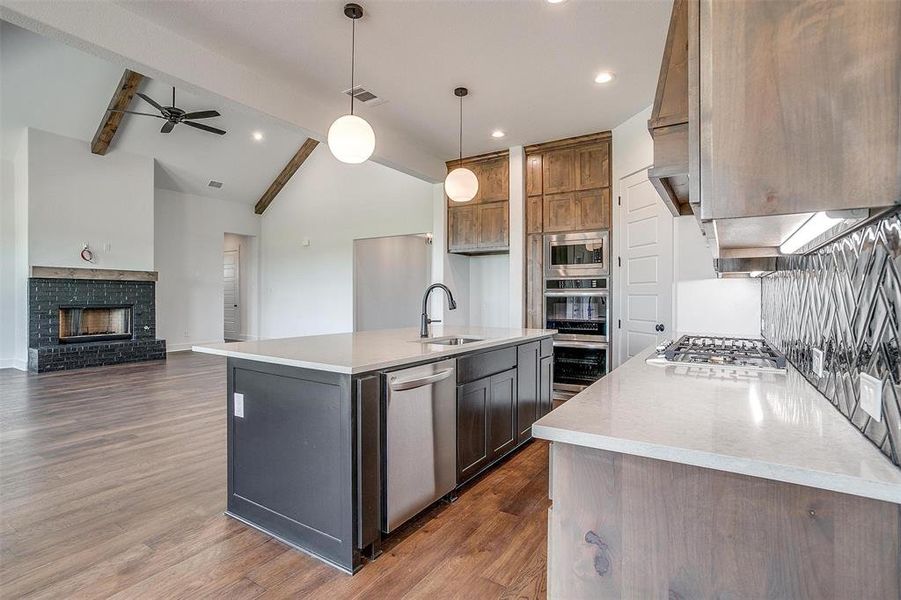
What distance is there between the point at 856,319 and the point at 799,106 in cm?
54

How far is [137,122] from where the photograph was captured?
6.57 metres

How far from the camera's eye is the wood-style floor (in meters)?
1.72

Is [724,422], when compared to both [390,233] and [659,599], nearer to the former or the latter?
[659,599]

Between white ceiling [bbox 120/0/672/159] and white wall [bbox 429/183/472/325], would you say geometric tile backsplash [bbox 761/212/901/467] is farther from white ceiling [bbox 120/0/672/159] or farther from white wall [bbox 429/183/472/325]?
white wall [bbox 429/183/472/325]

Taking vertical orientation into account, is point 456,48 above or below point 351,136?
above

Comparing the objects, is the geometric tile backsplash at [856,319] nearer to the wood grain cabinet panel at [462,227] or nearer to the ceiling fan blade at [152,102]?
the wood grain cabinet panel at [462,227]

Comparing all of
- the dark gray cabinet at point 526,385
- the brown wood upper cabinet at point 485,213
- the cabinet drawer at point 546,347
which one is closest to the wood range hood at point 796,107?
the dark gray cabinet at point 526,385

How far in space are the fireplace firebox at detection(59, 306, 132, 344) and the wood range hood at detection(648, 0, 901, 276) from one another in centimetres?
826

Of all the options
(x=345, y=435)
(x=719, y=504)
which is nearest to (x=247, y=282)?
(x=345, y=435)

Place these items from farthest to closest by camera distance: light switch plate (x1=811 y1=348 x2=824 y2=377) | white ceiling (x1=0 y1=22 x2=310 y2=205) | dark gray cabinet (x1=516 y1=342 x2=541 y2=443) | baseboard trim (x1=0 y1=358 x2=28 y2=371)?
baseboard trim (x1=0 y1=358 x2=28 y2=371) → white ceiling (x1=0 y1=22 x2=310 y2=205) → dark gray cabinet (x1=516 y1=342 x2=541 y2=443) → light switch plate (x1=811 y1=348 x2=824 y2=377)

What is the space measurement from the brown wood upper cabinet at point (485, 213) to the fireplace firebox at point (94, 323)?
5521 mm

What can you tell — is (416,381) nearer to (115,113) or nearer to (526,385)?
(526,385)

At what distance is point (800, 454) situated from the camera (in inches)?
30.9

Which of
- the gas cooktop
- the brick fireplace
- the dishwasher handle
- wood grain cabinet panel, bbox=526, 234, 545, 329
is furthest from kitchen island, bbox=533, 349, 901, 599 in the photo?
the brick fireplace
